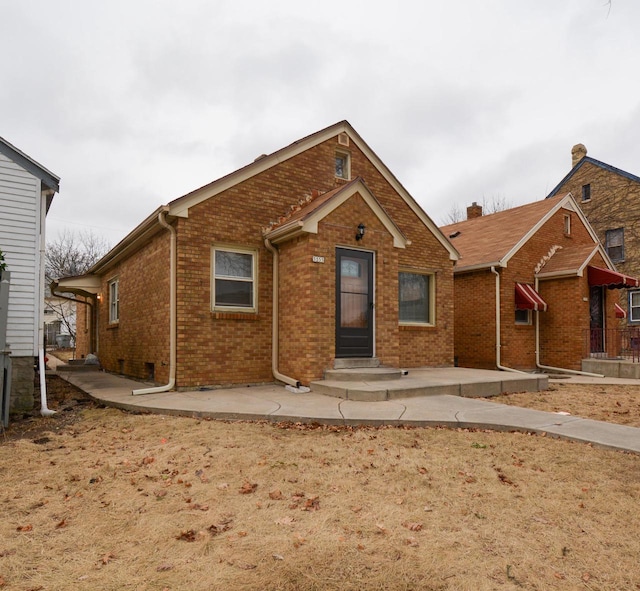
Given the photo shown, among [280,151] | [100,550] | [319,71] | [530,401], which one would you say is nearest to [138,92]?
[319,71]

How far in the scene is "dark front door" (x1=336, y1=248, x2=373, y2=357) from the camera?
8.95 meters

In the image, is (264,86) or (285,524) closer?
(285,524)

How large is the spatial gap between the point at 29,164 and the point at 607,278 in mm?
14875

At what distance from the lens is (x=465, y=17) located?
5.61 m

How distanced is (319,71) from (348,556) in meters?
17.0

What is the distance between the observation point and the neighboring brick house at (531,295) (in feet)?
43.9

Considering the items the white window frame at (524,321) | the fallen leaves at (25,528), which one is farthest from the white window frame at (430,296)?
the fallen leaves at (25,528)

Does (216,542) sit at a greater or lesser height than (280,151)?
lesser

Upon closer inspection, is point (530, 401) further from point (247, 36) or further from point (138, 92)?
point (138, 92)

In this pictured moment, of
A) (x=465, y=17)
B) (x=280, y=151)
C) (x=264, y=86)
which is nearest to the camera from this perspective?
(x=465, y=17)

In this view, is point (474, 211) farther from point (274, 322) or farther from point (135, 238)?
point (135, 238)

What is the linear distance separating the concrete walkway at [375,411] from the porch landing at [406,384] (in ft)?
0.52

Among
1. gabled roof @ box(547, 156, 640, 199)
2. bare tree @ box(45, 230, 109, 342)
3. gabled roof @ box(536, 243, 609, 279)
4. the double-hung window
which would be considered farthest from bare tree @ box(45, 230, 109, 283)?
gabled roof @ box(547, 156, 640, 199)

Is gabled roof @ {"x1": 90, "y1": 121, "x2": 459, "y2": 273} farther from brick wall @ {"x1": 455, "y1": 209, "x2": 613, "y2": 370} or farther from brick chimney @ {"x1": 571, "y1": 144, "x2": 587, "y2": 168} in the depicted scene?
brick chimney @ {"x1": 571, "y1": 144, "x2": 587, "y2": 168}
